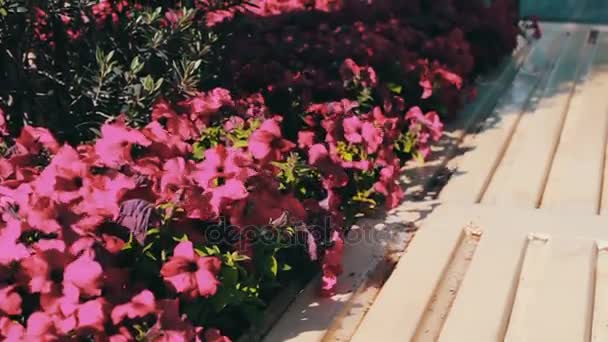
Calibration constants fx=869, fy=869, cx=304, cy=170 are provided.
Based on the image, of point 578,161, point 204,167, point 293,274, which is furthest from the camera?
point 578,161

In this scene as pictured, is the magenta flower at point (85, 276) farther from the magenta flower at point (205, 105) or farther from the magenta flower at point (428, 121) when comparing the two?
the magenta flower at point (428, 121)

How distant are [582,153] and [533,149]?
174 mm

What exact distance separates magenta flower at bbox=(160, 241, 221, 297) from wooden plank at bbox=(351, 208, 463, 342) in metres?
0.42

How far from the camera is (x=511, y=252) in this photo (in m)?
2.42

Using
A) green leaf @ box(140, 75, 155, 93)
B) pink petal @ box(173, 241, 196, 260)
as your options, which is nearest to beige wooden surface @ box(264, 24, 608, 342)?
pink petal @ box(173, 241, 196, 260)

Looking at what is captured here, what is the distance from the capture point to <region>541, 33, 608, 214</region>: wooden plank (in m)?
2.79

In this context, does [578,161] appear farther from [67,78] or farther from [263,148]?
[67,78]

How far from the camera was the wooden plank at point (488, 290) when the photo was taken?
6.70ft

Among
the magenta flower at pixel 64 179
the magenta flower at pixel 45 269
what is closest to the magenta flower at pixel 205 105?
the magenta flower at pixel 64 179

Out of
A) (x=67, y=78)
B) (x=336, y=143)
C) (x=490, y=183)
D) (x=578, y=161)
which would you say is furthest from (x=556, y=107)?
(x=67, y=78)

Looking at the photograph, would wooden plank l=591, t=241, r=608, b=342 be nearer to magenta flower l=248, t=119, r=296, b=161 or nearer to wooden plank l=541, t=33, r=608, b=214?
wooden plank l=541, t=33, r=608, b=214

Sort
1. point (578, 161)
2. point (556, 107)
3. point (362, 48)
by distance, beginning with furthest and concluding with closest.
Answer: point (556, 107) < point (362, 48) < point (578, 161)

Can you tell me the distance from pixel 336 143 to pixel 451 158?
2.30 feet

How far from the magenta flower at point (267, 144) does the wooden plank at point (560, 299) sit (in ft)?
2.32
